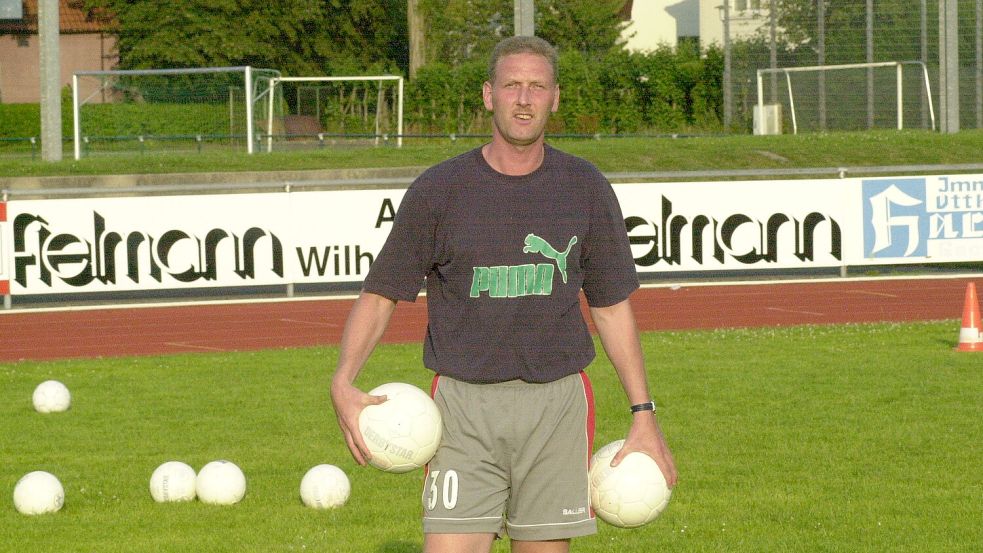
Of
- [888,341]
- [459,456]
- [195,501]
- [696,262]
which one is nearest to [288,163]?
[696,262]

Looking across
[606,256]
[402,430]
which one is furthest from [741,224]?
[402,430]

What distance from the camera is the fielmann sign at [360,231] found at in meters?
18.1

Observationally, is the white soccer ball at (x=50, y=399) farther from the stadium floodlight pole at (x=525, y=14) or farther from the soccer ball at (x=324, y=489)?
the stadium floodlight pole at (x=525, y=14)

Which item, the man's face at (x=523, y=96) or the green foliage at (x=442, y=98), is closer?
the man's face at (x=523, y=96)

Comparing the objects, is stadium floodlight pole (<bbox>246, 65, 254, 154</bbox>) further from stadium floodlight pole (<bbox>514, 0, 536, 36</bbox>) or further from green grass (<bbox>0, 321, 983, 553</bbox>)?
green grass (<bbox>0, 321, 983, 553</bbox>)

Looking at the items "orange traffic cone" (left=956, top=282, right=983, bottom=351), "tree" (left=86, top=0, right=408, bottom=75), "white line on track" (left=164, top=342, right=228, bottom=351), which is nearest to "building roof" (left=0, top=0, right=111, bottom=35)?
"tree" (left=86, top=0, right=408, bottom=75)

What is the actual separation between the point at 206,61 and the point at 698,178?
36.7 meters

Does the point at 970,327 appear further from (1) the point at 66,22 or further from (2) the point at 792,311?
(1) the point at 66,22

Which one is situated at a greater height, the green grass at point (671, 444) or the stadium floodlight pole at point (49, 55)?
the stadium floodlight pole at point (49, 55)

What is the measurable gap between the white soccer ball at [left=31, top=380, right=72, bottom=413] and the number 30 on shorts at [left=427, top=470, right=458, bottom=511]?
704cm

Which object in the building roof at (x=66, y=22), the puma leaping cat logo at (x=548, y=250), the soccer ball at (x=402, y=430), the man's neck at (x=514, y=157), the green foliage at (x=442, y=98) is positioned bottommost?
the soccer ball at (x=402, y=430)

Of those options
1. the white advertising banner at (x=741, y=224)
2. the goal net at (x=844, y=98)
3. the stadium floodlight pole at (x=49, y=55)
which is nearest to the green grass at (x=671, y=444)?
the white advertising banner at (x=741, y=224)

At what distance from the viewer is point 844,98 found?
1379 inches

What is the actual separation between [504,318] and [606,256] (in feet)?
1.42
